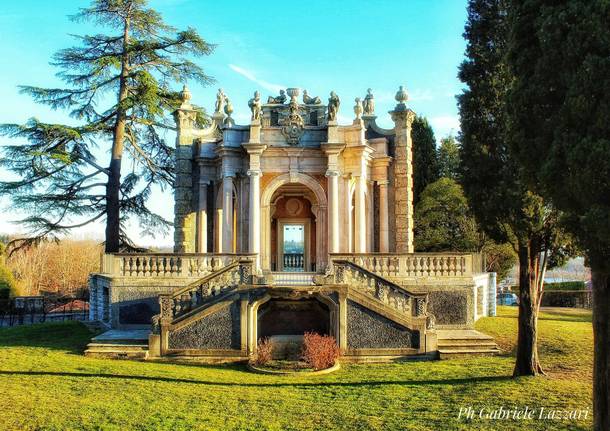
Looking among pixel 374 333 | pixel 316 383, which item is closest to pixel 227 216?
pixel 374 333

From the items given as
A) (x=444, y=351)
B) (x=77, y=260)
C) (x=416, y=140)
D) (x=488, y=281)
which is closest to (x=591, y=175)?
(x=444, y=351)

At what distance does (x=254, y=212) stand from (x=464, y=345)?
28.4 ft

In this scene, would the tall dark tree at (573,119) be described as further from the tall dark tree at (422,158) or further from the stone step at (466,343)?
the tall dark tree at (422,158)

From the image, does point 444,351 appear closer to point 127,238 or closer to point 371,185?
point 371,185

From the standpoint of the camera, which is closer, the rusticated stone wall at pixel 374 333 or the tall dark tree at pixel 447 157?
the rusticated stone wall at pixel 374 333

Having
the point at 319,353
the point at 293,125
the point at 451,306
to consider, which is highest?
the point at 293,125

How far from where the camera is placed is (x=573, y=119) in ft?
25.7

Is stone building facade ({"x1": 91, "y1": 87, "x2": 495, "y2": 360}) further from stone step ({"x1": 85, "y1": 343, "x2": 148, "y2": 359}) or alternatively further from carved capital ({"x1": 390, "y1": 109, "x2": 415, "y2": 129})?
stone step ({"x1": 85, "y1": 343, "x2": 148, "y2": 359})

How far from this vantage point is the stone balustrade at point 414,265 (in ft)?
51.3

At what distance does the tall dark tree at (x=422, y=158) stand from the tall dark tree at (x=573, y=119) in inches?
938

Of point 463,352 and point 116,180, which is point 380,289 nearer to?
point 463,352

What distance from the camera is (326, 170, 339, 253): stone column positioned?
18344 mm

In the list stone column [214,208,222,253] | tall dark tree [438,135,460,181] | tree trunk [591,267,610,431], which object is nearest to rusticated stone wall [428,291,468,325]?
tree trunk [591,267,610,431]

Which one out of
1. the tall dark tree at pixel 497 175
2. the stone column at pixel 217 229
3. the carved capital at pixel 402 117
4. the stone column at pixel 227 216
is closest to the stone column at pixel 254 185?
the stone column at pixel 227 216
